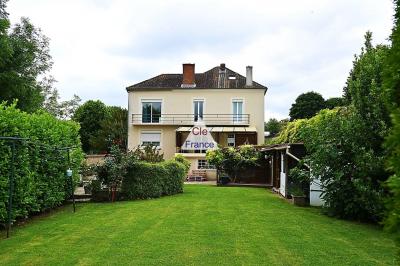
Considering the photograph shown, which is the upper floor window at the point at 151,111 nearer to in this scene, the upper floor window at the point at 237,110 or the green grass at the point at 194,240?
the upper floor window at the point at 237,110

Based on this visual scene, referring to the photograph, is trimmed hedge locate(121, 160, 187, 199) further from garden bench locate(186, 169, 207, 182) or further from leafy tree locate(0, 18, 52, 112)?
garden bench locate(186, 169, 207, 182)

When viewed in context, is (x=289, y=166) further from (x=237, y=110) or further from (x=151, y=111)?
(x=151, y=111)

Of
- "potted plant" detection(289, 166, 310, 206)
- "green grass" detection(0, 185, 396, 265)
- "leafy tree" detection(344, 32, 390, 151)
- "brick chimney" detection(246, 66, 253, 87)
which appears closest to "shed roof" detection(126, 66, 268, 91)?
"brick chimney" detection(246, 66, 253, 87)

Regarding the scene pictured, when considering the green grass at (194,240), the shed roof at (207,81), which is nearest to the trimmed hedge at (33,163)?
the green grass at (194,240)

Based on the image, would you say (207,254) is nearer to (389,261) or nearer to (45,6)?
(389,261)

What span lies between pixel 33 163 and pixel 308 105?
159 ft

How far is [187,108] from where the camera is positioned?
41.8 m

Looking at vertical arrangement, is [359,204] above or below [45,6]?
below

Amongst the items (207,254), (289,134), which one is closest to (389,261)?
(207,254)

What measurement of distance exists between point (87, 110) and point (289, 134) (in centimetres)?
3484

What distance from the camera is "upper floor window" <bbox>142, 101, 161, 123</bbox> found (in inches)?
1654

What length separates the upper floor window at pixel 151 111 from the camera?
4200 cm

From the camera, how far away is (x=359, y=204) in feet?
39.9

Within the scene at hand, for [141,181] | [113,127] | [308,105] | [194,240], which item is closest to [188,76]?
[113,127]
